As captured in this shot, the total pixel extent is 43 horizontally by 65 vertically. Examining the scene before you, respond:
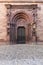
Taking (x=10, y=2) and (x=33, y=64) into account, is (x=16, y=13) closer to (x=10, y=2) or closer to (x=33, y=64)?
(x=10, y=2)

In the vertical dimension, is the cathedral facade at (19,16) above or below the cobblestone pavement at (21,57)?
above

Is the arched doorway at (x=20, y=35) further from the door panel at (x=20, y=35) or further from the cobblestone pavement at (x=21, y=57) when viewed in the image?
the cobblestone pavement at (x=21, y=57)

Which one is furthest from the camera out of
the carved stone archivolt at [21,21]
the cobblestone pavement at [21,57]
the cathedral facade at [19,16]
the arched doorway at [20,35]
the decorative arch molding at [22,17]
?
the arched doorway at [20,35]

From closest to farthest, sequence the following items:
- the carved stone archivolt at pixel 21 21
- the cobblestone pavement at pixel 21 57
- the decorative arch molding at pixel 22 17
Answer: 1. the cobblestone pavement at pixel 21 57
2. the carved stone archivolt at pixel 21 21
3. the decorative arch molding at pixel 22 17

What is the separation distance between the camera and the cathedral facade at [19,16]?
2100 cm

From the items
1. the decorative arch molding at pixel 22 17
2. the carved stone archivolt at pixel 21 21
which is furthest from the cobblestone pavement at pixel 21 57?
the decorative arch molding at pixel 22 17

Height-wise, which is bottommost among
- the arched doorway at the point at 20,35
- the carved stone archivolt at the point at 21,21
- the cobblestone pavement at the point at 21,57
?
the cobblestone pavement at the point at 21,57

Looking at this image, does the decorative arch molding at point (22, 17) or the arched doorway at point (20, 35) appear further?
the arched doorway at point (20, 35)

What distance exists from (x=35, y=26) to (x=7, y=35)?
8.37 ft

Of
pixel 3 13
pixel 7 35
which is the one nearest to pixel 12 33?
pixel 7 35

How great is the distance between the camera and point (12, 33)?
69.7ft

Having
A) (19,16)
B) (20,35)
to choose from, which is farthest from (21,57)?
(19,16)

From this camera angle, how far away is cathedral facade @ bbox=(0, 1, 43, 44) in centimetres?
2100

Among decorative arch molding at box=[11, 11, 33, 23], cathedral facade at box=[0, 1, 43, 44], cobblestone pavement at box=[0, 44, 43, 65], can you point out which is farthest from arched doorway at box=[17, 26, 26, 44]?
cobblestone pavement at box=[0, 44, 43, 65]
